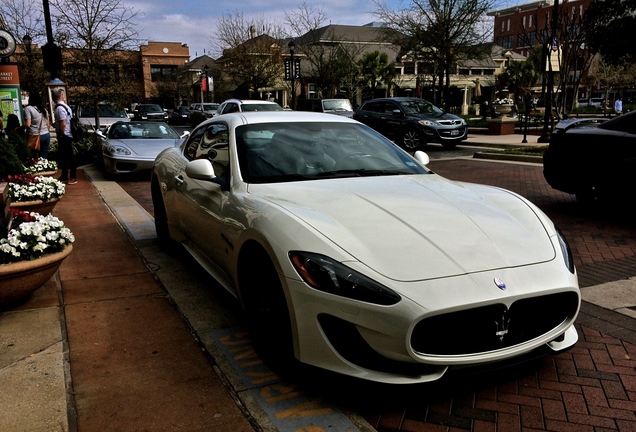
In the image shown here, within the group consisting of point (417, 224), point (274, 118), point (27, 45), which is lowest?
point (417, 224)

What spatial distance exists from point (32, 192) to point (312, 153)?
13.1ft

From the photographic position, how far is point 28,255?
3.77 meters

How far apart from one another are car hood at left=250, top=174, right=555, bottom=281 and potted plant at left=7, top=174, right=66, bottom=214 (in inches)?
155

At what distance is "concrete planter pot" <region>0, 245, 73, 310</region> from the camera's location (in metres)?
3.65

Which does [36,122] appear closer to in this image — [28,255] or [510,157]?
[28,255]

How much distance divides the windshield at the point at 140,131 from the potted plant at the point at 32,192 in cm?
576

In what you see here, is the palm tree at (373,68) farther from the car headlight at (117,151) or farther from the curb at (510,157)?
the car headlight at (117,151)

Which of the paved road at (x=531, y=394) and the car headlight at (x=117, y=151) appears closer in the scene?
the paved road at (x=531, y=394)

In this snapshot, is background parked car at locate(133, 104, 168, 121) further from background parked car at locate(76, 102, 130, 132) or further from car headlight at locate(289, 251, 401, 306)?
car headlight at locate(289, 251, 401, 306)

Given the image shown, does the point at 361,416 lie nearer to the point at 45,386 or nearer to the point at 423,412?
the point at 423,412

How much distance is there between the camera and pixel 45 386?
2.90 meters

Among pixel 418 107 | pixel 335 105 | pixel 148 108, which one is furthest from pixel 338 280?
pixel 148 108

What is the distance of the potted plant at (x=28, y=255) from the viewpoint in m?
3.66

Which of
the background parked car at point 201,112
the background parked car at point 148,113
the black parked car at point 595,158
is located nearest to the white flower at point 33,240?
the black parked car at point 595,158
